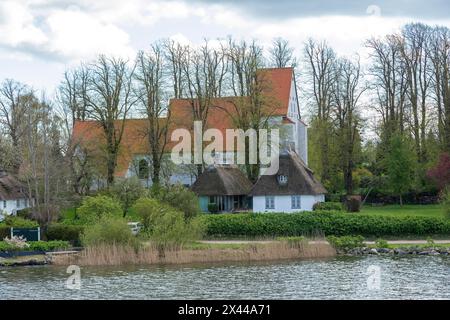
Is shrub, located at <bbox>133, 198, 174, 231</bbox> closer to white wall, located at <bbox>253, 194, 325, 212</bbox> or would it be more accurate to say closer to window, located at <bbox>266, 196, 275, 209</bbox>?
white wall, located at <bbox>253, 194, 325, 212</bbox>

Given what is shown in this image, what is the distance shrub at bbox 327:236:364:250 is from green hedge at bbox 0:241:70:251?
13.5 meters

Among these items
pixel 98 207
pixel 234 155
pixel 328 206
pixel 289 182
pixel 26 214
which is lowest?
pixel 26 214

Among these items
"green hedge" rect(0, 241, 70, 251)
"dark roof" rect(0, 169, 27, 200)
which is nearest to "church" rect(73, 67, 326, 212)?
"dark roof" rect(0, 169, 27, 200)

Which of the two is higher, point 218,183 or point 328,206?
point 218,183

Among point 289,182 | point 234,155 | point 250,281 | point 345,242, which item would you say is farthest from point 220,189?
point 250,281

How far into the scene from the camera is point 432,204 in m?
60.8

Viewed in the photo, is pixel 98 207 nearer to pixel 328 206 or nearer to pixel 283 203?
pixel 283 203

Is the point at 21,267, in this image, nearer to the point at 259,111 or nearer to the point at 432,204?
the point at 259,111

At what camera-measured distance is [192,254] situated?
3722cm

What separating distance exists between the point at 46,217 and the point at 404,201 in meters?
29.0

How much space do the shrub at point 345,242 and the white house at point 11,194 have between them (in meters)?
27.0

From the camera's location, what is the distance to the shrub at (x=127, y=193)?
1996 inches

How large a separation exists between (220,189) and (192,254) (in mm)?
18411
